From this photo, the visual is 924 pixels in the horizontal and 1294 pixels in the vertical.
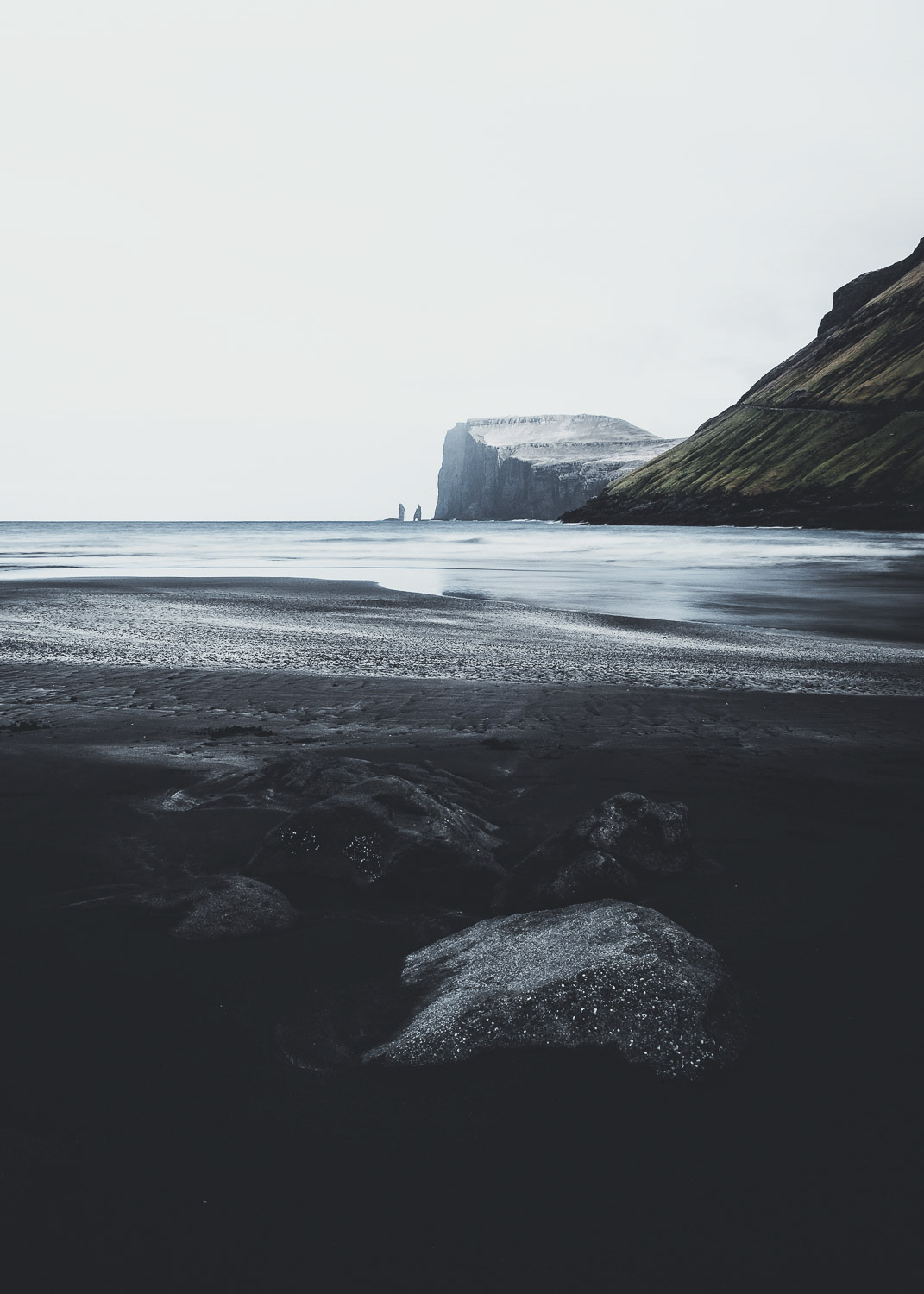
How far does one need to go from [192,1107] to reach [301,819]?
4.35 feet

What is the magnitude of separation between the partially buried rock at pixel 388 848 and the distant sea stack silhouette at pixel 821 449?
67.9m

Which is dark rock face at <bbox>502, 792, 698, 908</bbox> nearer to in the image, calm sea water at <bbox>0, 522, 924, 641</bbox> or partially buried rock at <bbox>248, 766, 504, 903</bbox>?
partially buried rock at <bbox>248, 766, 504, 903</bbox>

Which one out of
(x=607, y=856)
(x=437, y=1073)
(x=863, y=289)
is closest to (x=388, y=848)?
(x=607, y=856)

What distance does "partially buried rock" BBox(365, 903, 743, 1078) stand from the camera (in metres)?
2.04

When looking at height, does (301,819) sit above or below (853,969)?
above

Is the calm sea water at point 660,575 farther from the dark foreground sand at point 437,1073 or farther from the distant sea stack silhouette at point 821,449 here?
the distant sea stack silhouette at point 821,449

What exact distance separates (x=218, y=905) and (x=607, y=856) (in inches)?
54.1

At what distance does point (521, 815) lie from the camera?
3.67 m

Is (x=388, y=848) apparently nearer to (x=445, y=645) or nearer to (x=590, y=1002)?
(x=590, y=1002)

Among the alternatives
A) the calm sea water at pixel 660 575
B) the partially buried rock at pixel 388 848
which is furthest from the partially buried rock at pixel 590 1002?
the calm sea water at pixel 660 575

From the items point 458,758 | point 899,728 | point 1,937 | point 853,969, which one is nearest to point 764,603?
point 899,728

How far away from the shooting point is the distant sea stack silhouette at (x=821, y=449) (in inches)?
2904

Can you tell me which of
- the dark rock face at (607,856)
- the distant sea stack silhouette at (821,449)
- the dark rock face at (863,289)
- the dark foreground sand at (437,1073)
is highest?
the dark rock face at (863,289)

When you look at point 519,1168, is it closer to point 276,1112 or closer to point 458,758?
point 276,1112
